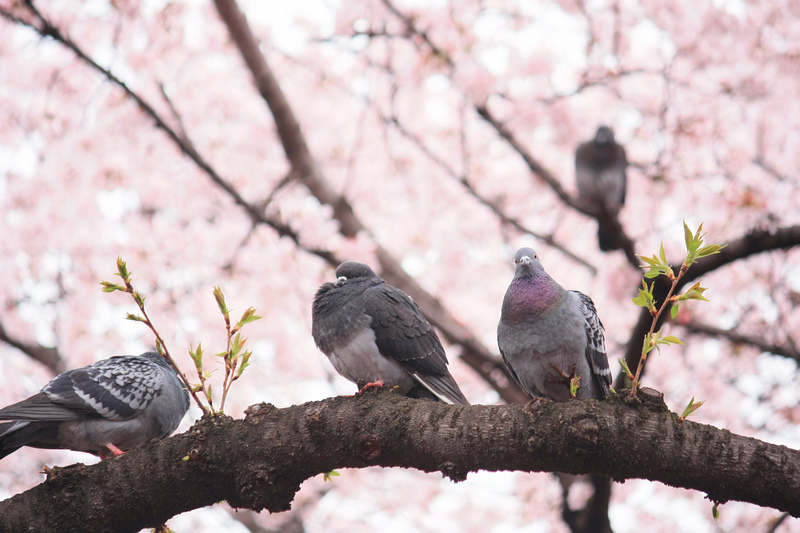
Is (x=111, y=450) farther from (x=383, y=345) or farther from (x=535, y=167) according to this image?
(x=535, y=167)

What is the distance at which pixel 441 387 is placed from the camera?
489 cm

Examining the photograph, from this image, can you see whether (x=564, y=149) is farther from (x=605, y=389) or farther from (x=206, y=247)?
(x=605, y=389)

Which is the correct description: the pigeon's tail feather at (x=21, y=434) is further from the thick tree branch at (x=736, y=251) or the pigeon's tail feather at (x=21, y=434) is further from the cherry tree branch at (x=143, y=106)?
the cherry tree branch at (x=143, y=106)

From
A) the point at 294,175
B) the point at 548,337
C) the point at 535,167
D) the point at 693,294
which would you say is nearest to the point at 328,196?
the point at 294,175

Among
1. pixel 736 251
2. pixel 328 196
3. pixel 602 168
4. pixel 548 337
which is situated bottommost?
pixel 548 337

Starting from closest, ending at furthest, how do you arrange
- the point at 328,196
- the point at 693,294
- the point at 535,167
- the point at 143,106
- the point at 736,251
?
the point at 693,294
the point at 736,251
the point at 143,106
the point at 328,196
the point at 535,167

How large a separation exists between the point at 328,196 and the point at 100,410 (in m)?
5.28

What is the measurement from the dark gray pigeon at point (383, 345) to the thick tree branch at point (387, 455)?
57.6 inches

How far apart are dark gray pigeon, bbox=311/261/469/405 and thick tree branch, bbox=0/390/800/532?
1463 mm

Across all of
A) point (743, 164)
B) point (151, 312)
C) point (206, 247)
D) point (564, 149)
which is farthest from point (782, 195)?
point (151, 312)

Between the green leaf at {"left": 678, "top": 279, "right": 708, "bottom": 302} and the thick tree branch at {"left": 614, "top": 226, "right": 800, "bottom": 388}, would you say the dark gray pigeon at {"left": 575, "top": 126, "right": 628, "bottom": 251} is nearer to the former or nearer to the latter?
the thick tree branch at {"left": 614, "top": 226, "right": 800, "bottom": 388}

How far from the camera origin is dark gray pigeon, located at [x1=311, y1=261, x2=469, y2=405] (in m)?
4.83

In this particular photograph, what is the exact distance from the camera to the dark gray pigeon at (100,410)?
431cm

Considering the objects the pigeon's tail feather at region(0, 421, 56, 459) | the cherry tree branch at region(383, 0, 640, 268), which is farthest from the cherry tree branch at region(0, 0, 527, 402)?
the pigeon's tail feather at region(0, 421, 56, 459)
